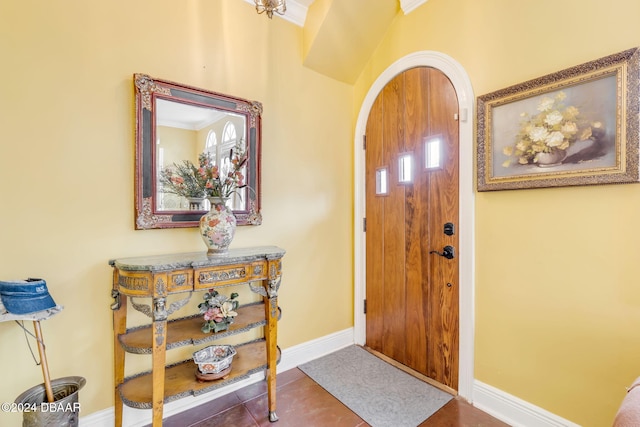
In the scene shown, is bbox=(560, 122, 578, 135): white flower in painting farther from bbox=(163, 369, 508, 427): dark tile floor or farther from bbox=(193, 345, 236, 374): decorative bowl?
bbox=(193, 345, 236, 374): decorative bowl

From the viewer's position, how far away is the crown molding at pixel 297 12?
229cm

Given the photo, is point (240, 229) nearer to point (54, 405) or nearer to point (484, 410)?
point (54, 405)

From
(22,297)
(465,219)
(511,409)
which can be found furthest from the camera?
(465,219)

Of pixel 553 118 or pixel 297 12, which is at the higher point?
pixel 297 12

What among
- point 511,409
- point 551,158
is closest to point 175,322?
point 511,409

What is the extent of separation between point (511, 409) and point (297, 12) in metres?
3.18

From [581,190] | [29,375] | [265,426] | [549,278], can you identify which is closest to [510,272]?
[549,278]

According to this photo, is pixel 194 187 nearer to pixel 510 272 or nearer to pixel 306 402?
pixel 306 402

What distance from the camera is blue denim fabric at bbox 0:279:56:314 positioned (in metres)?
1.25

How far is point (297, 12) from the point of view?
7.67 feet

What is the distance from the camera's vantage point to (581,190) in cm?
151

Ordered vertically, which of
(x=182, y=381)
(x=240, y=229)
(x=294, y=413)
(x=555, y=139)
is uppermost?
(x=555, y=139)

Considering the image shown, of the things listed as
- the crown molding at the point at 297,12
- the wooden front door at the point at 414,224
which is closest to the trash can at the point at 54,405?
the wooden front door at the point at 414,224

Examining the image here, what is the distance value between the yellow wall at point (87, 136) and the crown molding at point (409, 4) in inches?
42.2
